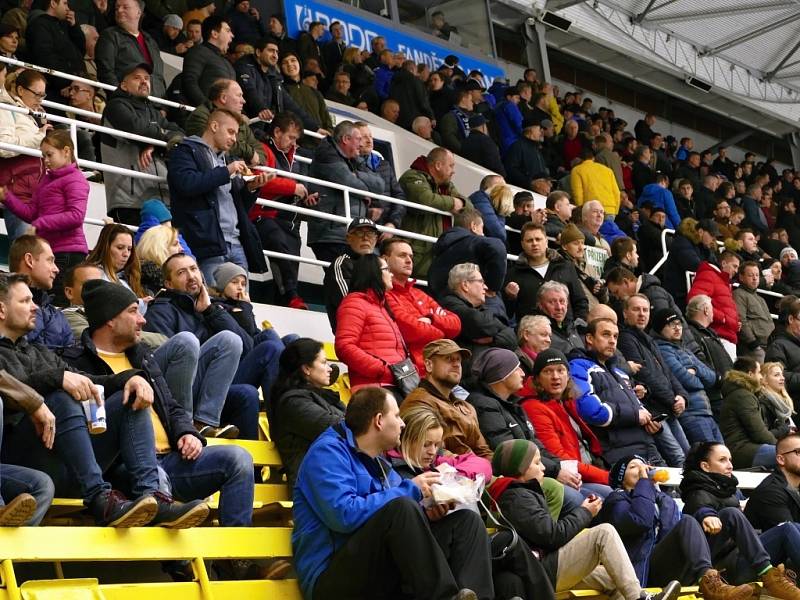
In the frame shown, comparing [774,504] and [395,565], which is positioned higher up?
[395,565]

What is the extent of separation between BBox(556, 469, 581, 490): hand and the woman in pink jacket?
8.35 feet

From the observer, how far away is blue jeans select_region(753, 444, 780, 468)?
328 inches

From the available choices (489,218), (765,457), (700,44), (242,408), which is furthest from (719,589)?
(700,44)

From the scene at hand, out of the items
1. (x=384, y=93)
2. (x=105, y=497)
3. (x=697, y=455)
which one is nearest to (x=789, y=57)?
(x=384, y=93)

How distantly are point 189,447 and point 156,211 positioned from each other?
2.73 m

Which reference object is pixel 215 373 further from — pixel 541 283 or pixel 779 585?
pixel 541 283

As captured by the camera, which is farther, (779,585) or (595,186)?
(595,186)

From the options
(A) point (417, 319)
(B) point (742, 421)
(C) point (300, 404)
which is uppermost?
(A) point (417, 319)

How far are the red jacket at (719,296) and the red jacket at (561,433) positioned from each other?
4.04 m

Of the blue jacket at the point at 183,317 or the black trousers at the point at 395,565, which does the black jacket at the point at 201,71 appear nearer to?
the blue jacket at the point at 183,317

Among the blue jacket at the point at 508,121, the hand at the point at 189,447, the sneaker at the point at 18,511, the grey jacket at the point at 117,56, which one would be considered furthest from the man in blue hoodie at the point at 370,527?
the blue jacket at the point at 508,121

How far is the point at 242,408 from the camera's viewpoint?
231 inches

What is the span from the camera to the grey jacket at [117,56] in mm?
9453

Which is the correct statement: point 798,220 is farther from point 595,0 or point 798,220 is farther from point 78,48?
point 78,48
